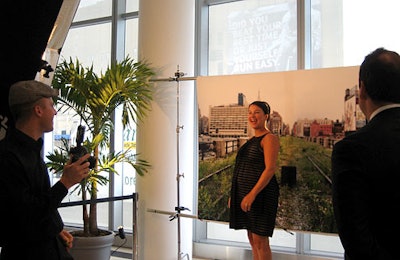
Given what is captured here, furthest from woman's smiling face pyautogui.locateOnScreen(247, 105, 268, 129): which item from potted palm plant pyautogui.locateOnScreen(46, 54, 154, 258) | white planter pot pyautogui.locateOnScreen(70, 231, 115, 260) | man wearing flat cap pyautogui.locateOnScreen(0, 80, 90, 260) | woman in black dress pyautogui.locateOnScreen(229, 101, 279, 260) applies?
man wearing flat cap pyautogui.locateOnScreen(0, 80, 90, 260)

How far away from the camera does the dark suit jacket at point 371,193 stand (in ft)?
4.22

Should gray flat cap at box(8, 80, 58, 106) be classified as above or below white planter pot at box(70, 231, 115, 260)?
above

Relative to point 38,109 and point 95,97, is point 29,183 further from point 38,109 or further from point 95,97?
point 95,97

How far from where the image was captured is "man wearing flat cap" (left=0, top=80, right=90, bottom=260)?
152cm

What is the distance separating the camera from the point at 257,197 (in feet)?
11.5

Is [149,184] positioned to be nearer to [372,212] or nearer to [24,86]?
[24,86]

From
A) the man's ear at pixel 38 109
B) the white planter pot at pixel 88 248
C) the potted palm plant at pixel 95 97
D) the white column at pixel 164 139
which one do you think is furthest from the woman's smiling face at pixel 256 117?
the man's ear at pixel 38 109

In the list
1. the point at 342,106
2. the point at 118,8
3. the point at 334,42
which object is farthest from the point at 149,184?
the point at 118,8

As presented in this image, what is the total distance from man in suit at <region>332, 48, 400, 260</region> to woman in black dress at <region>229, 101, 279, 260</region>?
2.18 m

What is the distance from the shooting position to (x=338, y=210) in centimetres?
134

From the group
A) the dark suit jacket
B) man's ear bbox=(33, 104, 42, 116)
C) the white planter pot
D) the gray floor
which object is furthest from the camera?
the gray floor

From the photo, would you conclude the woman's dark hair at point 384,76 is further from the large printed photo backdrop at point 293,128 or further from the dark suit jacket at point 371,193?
the large printed photo backdrop at point 293,128

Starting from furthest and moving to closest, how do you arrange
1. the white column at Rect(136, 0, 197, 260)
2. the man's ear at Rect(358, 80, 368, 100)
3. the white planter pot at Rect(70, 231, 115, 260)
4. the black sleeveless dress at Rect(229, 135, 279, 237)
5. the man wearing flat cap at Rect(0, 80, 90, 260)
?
the white column at Rect(136, 0, 197, 260) < the white planter pot at Rect(70, 231, 115, 260) < the black sleeveless dress at Rect(229, 135, 279, 237) < the man wearing flat cap at Rect(0, 80, 90, 260) < the man's ear at Rect(358, 80, 368, 100)

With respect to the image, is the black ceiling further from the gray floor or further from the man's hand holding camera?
the gray floor
